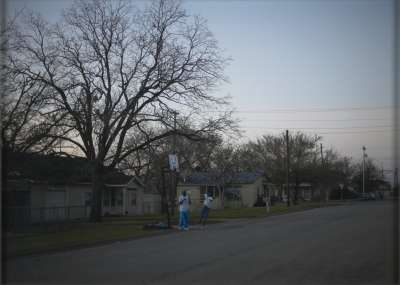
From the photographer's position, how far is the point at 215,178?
6022 cm

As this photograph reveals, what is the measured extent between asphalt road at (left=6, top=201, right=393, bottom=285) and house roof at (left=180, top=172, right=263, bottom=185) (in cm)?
4208

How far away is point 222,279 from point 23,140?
13.6 metres

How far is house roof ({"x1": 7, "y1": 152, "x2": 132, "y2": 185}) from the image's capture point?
24.0m

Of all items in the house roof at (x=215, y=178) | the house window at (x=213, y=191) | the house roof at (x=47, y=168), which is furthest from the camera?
the house window at (x=213, y=191)

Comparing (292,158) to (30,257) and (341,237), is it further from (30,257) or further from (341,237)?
(30,257)

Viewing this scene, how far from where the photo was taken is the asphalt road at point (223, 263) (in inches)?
419

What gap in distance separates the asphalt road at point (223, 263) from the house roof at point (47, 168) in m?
7.48

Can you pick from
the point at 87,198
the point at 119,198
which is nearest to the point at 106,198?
the point at 119,198

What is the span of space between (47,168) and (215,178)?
106 feet

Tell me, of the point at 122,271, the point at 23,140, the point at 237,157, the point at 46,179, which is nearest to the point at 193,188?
the point at 237,157

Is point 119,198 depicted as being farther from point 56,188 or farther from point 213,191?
point 213,191

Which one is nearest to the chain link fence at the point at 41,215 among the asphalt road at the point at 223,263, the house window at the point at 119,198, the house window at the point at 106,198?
the house window at the point at 106,198

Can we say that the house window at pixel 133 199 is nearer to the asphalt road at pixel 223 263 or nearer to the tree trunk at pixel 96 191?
the tree trunk at pixel 96 191

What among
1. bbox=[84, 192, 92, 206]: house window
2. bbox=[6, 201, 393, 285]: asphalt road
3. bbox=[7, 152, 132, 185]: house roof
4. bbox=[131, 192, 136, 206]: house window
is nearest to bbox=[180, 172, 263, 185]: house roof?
bbox=[131, 192, 136, 206]: house window
